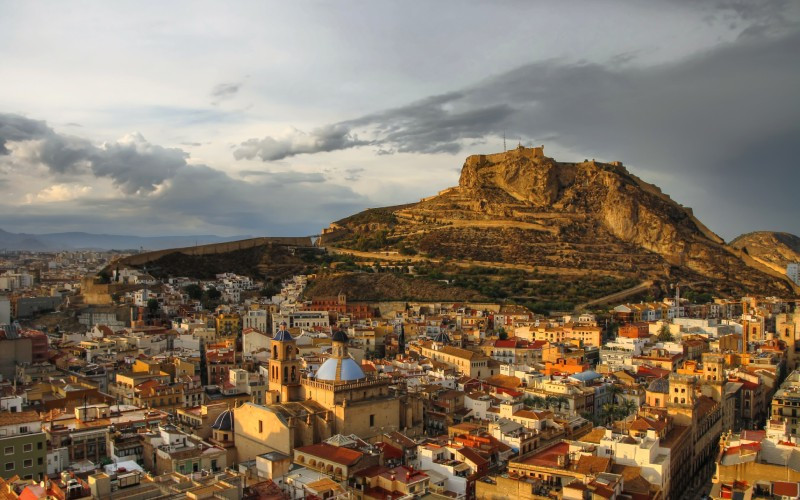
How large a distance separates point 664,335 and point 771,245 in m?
96.8

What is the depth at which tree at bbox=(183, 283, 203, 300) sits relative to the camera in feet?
201

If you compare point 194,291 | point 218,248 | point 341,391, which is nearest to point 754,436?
point 341,391

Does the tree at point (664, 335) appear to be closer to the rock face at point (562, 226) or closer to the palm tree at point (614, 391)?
the palm tree at point (614, 391)

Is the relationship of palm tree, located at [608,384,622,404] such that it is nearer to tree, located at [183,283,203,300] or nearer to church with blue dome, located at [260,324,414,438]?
church with blue dome, located at [260,324,414,438]

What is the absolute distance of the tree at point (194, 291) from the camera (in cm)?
6134

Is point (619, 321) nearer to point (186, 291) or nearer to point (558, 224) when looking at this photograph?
point (558, 224)

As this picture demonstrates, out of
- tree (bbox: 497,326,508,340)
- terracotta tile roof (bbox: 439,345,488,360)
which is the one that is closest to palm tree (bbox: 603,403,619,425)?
terracotta tile roof (bbox: 439,345,488,360)

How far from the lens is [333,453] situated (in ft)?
64.6

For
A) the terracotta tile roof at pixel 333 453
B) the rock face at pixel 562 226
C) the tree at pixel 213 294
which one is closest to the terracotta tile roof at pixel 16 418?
the terracotta tile roof at pixel 333 453

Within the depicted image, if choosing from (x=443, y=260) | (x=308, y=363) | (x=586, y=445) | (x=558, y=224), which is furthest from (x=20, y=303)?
(x=558, y=224)

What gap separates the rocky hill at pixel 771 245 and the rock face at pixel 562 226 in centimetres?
2667

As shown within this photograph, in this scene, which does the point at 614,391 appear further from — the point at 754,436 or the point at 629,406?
the point at 754,436

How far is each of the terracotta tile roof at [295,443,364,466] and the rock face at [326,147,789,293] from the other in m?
51.6

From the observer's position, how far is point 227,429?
22.6m
